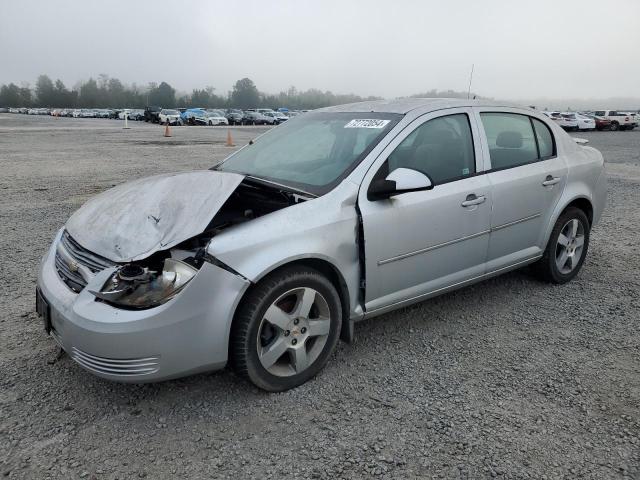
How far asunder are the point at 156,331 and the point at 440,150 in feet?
7.32

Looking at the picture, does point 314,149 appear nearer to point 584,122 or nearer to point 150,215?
point 150,215

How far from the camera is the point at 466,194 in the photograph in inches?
141

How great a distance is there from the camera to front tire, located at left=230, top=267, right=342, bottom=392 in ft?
8.83

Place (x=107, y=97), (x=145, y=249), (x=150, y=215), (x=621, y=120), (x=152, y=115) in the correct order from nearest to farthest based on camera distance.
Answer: (x=145, y=249) → (x=150, y=215) → (x=621, y=120) → (x=152, y=115) → (x=107, y=97)

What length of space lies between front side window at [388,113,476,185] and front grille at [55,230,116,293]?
1801 millimetres

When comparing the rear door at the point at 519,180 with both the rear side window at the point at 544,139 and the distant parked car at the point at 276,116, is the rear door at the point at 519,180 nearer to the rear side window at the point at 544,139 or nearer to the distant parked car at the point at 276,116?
the rear side window at the point at 544,139

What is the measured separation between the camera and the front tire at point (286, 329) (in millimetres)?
2691

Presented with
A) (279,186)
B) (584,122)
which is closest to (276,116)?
(584,122)

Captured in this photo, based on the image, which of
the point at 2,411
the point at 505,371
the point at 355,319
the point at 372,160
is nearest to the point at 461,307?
the point at 505,371

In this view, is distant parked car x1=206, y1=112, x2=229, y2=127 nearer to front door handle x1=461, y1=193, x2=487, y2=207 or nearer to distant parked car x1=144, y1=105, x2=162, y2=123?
distant parked car x1=144, y1=105, x2=162, y2=123

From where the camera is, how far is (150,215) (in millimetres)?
2955

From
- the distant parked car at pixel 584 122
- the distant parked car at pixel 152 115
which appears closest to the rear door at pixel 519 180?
the distant parked car at pixel 584 122

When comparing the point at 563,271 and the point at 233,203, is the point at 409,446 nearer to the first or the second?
the point at 233,203

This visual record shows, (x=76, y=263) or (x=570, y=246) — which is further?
(x=570, y=246)
